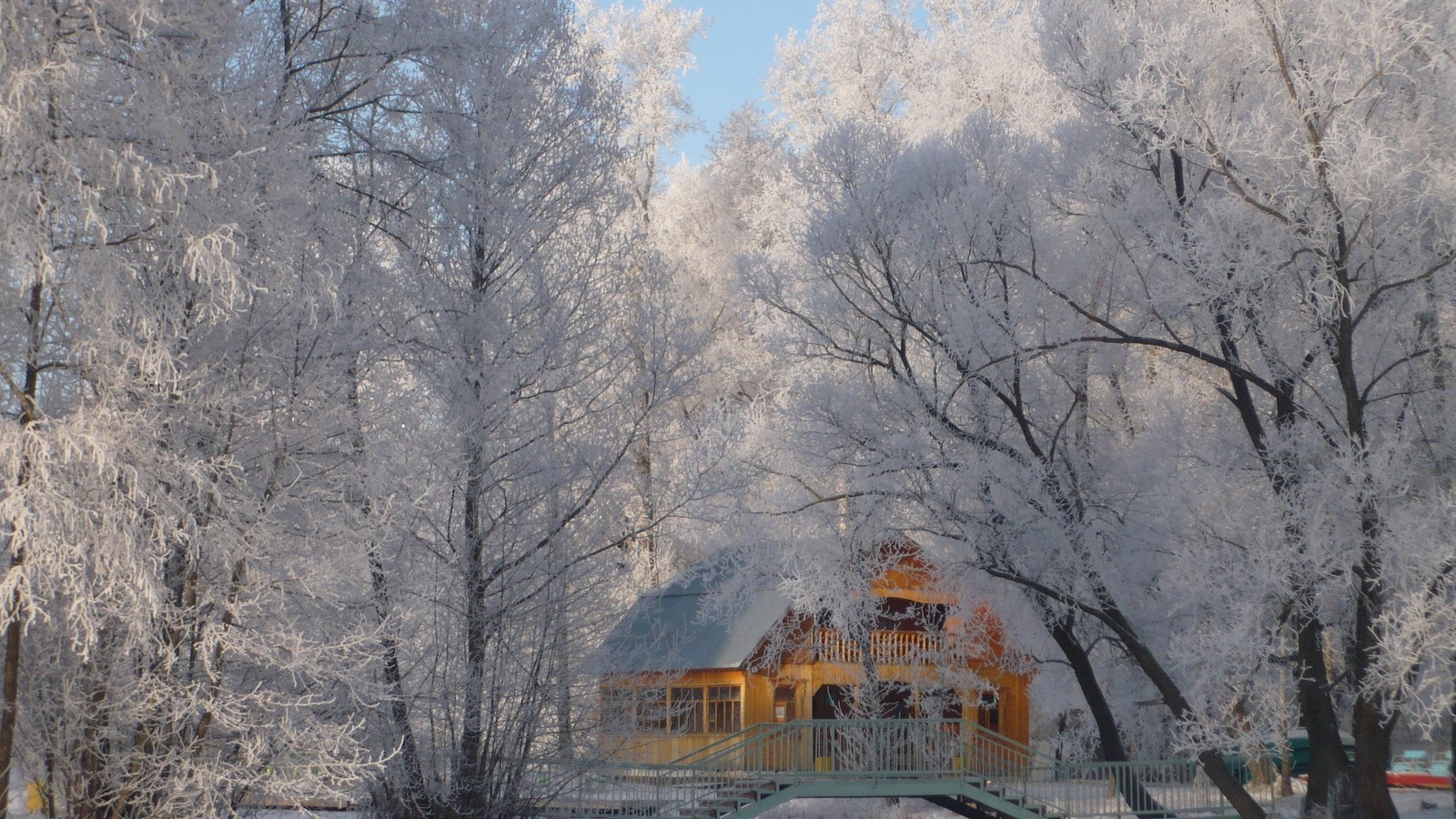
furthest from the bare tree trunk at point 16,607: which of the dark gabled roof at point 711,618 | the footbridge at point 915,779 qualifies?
the dark gabled roof at point 711,618

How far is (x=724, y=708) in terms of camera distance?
77.1ft

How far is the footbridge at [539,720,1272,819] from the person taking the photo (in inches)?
643

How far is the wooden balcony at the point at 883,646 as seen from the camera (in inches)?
902

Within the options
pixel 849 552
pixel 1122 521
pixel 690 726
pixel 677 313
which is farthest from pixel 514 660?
pixel 690 726

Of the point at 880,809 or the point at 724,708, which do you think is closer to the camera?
the point at 880,809

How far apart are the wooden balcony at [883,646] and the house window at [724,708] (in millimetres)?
1693

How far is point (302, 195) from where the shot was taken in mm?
8398

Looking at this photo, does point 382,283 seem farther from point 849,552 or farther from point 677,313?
point 849,552

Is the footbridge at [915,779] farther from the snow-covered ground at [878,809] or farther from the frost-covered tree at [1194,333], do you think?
the snow-covered ground at [878,809]

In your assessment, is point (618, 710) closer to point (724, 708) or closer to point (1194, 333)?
point (1194, 333)

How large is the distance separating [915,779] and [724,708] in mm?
7254

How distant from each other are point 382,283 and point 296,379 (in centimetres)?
312

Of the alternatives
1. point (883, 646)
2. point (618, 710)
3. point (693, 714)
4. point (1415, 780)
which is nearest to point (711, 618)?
point (693, 714)

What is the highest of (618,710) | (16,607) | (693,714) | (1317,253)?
(1317,253)
